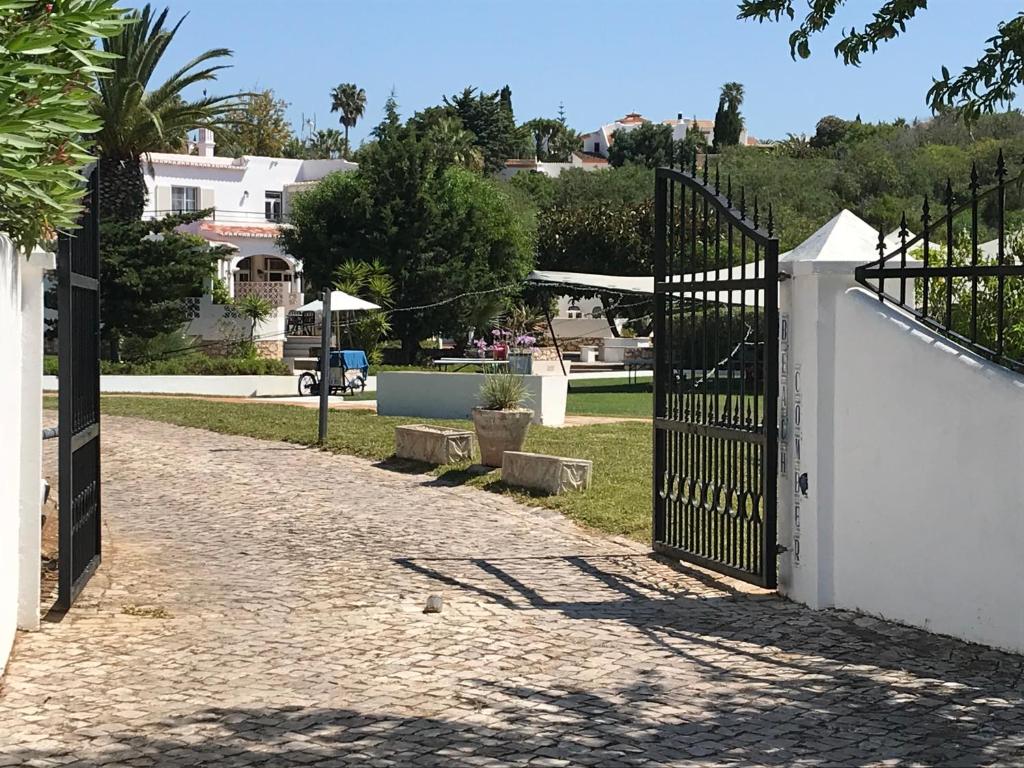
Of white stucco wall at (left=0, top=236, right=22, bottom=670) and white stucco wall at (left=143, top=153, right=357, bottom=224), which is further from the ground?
white stucco wall at (left=143, top=153, right=357, bottom=224)

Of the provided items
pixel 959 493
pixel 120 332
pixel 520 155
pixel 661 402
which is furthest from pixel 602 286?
pixel 520 155

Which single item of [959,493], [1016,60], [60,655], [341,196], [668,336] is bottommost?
[60,655]

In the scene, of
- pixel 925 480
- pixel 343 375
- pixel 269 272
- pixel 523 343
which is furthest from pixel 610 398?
pixel 269 272

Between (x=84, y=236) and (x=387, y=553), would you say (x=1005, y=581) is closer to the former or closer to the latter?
(x=387, y=553)

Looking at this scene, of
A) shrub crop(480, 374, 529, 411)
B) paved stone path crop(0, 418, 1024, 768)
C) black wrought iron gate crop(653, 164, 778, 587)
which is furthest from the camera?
shrub crop(480, 374, 529, 411)

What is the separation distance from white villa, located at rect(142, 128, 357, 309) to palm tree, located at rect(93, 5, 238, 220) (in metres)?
15.7

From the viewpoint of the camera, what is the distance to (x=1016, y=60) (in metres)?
8.09

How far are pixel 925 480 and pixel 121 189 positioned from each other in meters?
30.7

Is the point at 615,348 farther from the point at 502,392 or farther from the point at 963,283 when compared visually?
the point at 963,283

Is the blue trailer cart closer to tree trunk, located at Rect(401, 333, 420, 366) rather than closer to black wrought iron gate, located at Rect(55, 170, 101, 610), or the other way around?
tree trunk, located at Rect(401, 333, 420, 366)

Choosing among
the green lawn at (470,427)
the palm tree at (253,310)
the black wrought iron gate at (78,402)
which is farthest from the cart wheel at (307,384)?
the black wrought iron gate at (78,402)

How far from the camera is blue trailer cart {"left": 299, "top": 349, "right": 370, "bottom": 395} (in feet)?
94.6

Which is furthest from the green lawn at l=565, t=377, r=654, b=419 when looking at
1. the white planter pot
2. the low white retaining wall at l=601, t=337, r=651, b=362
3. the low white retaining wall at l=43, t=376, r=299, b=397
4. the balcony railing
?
the balcony railing

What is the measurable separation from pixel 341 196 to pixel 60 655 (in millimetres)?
41934
